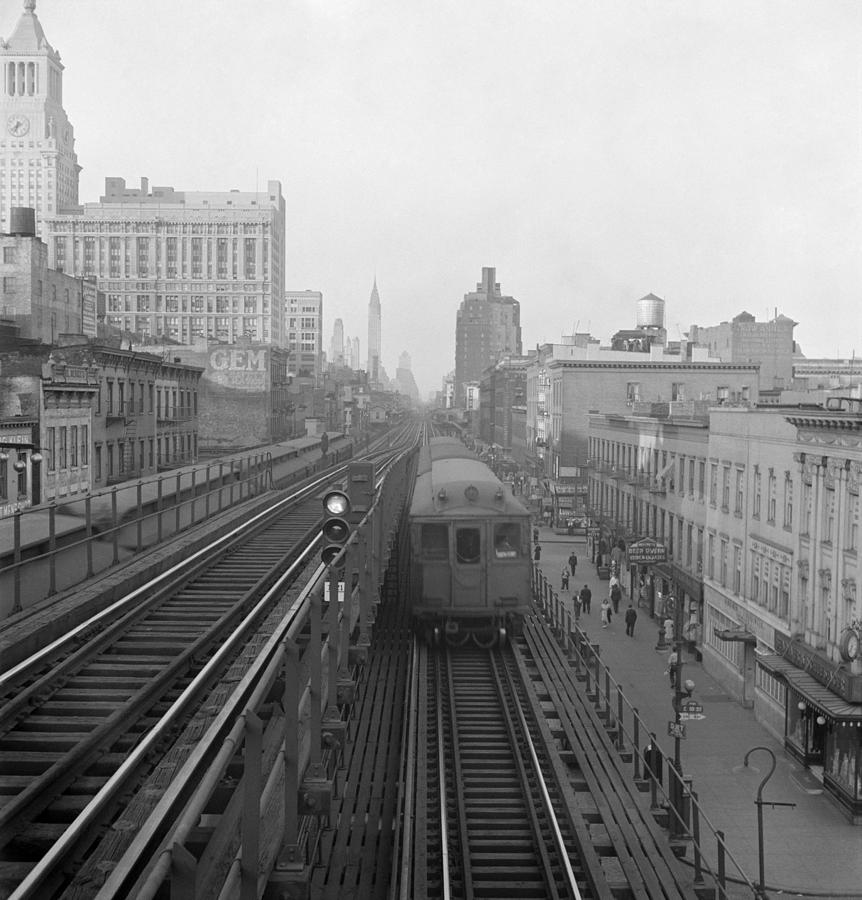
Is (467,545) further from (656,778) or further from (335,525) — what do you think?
(335,525)

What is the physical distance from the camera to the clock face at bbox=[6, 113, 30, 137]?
→ 529ft

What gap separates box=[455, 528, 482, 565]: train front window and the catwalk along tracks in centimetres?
349

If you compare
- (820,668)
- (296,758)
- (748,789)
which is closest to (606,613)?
(820,668)

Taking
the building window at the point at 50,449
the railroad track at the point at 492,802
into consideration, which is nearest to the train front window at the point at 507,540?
the railroad track at the point at 492,802

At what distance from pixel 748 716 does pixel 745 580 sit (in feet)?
14.3

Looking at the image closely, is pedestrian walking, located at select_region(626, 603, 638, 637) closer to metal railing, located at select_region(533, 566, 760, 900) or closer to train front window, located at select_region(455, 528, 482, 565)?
metal railing, located at select_region(533, 566, 760, 900)

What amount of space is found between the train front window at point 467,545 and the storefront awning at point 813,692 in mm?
8704

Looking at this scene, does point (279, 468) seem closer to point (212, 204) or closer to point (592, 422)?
point (592, 422)

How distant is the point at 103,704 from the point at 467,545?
11.3 meters

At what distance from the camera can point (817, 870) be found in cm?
1950

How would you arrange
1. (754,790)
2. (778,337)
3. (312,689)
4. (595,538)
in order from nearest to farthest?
(312,689)
(754,790)
(595,538)
(778,337)

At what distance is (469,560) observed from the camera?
21469 millimetres

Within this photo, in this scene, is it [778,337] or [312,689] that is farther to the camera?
[778,337]

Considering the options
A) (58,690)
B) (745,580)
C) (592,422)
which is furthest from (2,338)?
(58,690)
